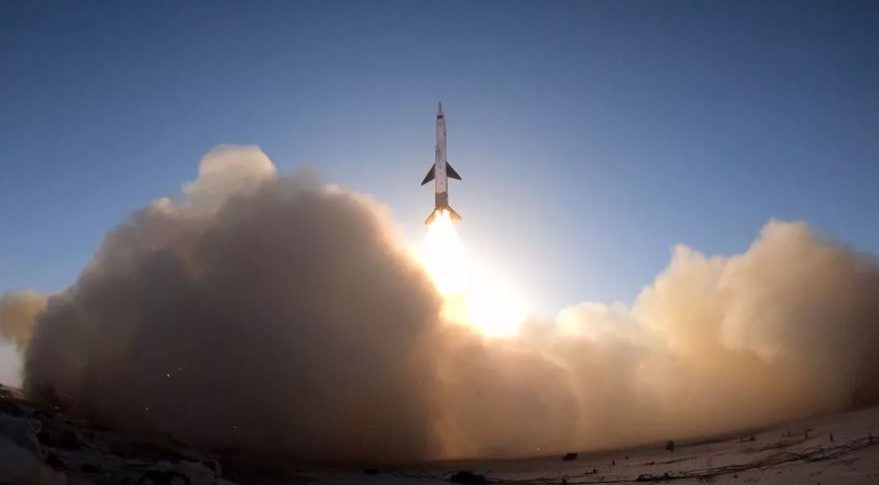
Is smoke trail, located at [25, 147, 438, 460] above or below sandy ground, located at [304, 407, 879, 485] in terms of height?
above

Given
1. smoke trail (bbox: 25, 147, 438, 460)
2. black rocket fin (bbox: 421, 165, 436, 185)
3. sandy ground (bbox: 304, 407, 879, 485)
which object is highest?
black rocket fin (bbox: 421, 165, 436, 185)

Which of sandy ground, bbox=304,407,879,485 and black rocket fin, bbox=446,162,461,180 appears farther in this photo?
black rocket fin, bbox=446,162,461,180

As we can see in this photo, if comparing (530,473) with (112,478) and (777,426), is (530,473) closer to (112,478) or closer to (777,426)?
(777,426)

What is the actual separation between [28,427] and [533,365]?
25.5 metres

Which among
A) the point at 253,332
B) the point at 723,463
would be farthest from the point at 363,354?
the point at 723,463

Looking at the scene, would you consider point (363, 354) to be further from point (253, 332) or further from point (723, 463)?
point (723, 463)

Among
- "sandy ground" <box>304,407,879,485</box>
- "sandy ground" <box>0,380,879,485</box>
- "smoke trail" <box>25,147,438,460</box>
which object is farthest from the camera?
"smoke trail" <box>25,147,438,460</box>

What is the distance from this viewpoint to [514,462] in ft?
91.5

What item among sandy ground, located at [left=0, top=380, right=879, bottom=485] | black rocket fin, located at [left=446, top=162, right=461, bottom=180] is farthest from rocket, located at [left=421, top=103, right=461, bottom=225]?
sandy ground, located at [left=0, top=380, right=879, bottom=485]

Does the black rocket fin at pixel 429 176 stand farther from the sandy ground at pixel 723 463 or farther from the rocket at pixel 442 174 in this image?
the sandy ground at pixel 723 463

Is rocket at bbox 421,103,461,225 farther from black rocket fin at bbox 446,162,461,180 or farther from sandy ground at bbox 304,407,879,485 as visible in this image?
sandy ground at bbox 304,407,879,485

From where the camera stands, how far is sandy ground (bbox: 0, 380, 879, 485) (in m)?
14.7

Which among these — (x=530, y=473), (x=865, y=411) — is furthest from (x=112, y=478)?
(x=865, y=411)

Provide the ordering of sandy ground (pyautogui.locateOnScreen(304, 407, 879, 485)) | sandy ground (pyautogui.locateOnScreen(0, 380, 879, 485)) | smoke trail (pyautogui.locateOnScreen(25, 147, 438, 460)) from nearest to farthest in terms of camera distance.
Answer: sandy ground (pyautogui.locateOnScreen(0, 380, 879, 485)) < sandy ground (pyautogui.locateOnScreen(304, 407, 879, 485)) < smoke trail (pyautogui.locateOnScreen(25, 147, 438, 460))
